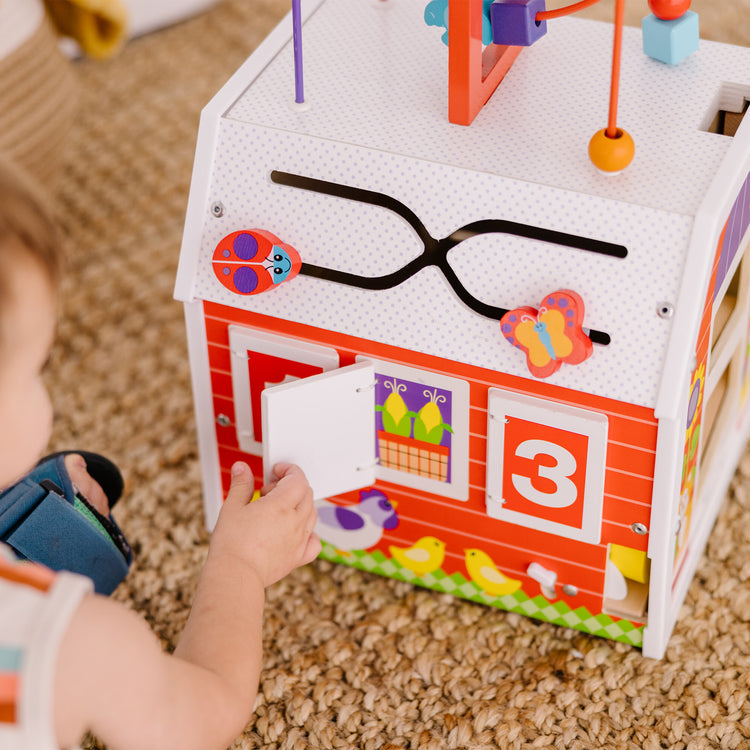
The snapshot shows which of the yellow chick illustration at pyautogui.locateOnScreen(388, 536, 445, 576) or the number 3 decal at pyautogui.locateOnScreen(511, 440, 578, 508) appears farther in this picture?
the yellow chick illustration at pyautogui.locateOnScreen(388, 536, 445, 576)

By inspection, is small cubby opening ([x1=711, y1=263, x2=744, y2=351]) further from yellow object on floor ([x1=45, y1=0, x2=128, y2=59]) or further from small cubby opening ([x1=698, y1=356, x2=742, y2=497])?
yellow object on floor ([x1=45, y1=0, x2=128, y2=59])

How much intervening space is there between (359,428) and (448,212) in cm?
22

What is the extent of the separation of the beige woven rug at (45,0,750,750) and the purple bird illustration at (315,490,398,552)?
0.19 feet

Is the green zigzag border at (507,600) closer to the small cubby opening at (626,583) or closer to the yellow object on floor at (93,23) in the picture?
the small cubby opening at (626,583)

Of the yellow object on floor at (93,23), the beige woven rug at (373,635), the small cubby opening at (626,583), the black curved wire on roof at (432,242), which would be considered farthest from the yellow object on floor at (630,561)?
the yellow object on floor at (93,23)

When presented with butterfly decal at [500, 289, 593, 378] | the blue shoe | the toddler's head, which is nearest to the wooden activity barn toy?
butterfly decal at [500, 289, 593, 378]

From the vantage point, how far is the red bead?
0.91m

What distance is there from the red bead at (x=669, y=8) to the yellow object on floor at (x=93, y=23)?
0.87m

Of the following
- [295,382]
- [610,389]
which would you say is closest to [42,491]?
[295,382]

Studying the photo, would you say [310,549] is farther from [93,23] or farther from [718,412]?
[93,23]

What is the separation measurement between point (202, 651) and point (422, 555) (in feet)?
1.13

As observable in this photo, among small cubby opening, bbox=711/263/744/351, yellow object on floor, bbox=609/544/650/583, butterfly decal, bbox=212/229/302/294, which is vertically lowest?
yellow object on floor, bbox=609/544/650/583

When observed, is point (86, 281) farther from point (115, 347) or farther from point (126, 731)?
point (126, 731)

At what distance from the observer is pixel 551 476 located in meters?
0.91
